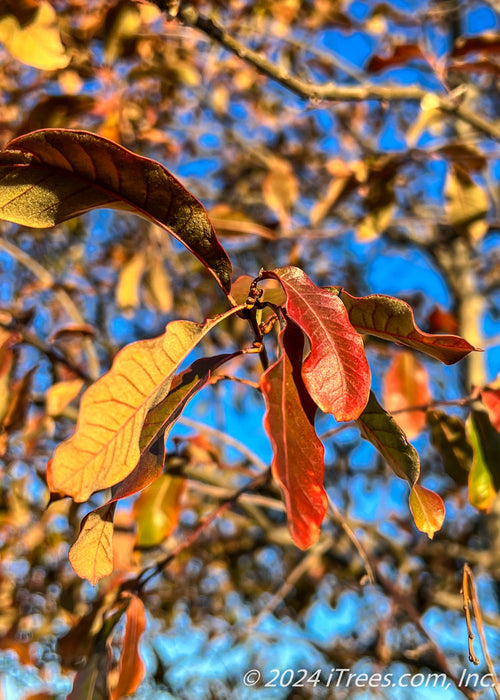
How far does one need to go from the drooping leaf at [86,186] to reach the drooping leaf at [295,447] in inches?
6.0

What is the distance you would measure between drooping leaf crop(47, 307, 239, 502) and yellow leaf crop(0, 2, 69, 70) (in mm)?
736

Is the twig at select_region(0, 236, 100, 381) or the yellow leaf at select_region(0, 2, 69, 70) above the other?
the yellow leaf at select_region(0, 2, 69, 70)

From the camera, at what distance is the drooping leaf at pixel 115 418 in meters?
0.51

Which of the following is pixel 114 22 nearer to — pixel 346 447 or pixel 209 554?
pixel 346 447

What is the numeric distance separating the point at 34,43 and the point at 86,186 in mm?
666

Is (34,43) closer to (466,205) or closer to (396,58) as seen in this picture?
(396,58)

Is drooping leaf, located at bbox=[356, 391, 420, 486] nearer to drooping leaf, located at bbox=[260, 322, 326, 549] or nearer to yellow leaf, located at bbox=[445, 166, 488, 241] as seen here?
drooping leaf, located at bbox=[260, 322, 326, 549]

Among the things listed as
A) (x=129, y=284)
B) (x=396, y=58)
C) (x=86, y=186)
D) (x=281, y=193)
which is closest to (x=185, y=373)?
(x=86, y=186)

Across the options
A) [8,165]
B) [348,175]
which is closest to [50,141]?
[8,165]

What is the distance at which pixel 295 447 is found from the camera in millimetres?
491

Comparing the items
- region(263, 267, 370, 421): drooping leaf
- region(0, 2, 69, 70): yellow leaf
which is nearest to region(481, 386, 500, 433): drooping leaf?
region(263, 267, 370, 421): drooping leaf

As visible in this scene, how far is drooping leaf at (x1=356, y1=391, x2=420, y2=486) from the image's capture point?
552 millimetres

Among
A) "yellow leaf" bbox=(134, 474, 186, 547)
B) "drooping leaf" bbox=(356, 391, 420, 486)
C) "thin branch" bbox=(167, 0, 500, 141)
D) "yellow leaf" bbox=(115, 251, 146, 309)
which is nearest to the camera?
"drooping leaf" bbox=(356, 391, 420, 486)

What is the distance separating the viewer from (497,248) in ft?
8.86
